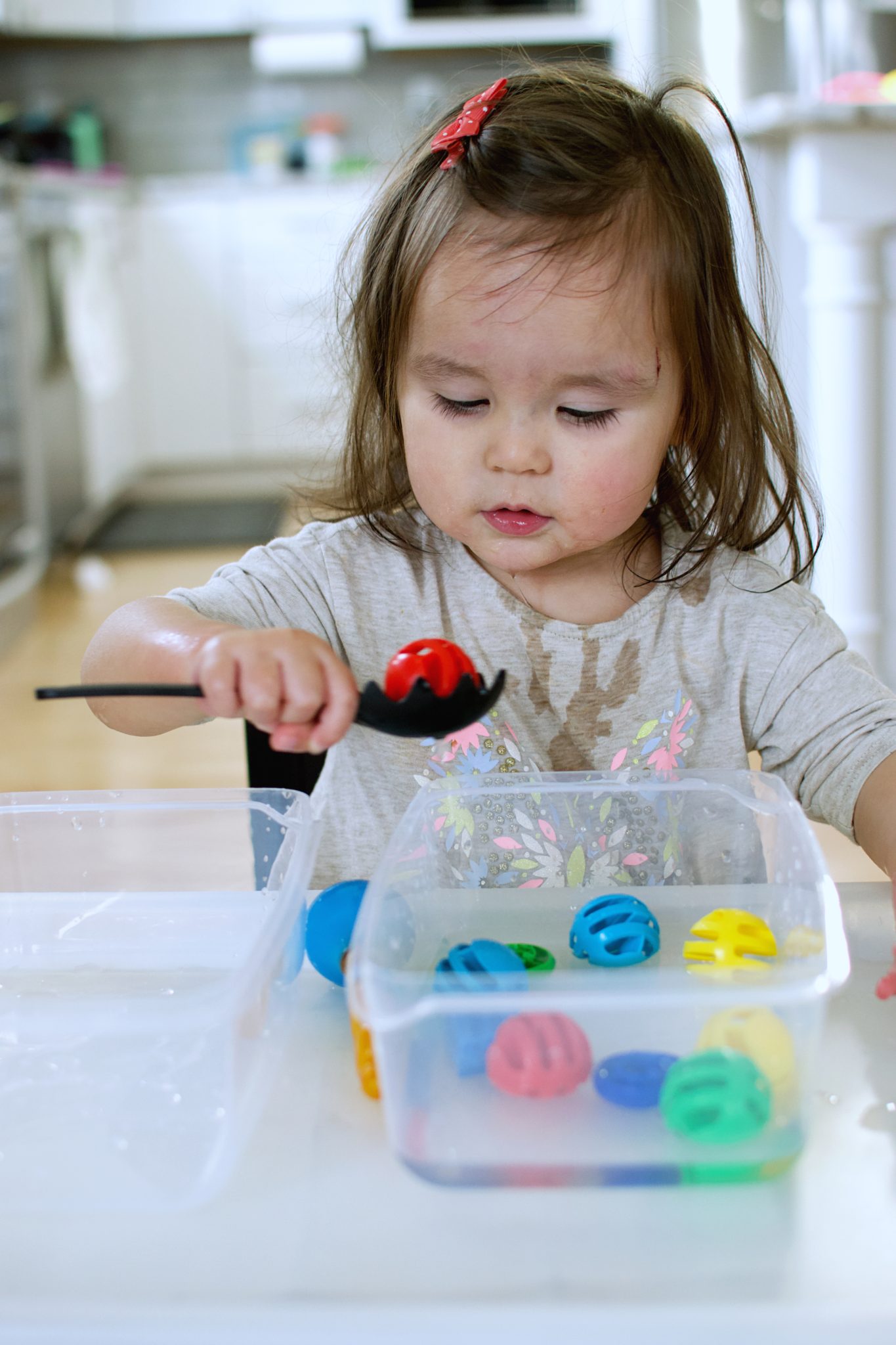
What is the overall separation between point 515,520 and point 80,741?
1.60m

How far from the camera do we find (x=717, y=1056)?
1.27 feet

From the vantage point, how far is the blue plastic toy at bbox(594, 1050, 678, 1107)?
394mm

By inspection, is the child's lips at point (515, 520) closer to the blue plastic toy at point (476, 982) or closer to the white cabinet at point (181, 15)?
the blue plastic toy at point (476, 982)

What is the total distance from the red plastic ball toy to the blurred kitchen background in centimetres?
53

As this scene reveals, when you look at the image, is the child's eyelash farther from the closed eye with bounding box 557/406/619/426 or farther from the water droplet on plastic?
the water droplet on plastic

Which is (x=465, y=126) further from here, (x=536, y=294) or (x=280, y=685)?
(x=280, y=685)

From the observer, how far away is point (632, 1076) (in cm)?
40

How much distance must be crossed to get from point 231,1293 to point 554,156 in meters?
0.56

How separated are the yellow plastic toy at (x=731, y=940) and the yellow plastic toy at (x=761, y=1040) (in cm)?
10

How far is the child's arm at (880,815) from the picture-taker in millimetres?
683

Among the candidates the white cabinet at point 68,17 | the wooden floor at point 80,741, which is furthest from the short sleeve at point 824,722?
the white cabinet at point 68,17

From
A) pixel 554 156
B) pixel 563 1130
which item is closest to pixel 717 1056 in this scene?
pixel 563 1130

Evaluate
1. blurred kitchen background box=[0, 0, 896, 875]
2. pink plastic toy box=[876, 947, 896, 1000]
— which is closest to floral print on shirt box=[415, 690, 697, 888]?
pink plastic toy box=[876, 947, 896, 1000]

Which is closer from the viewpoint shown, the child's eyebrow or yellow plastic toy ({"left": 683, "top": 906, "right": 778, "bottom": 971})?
yellow plastic toy ({"left": 683, "top": 906, "right": 778, "bottom": 971})
